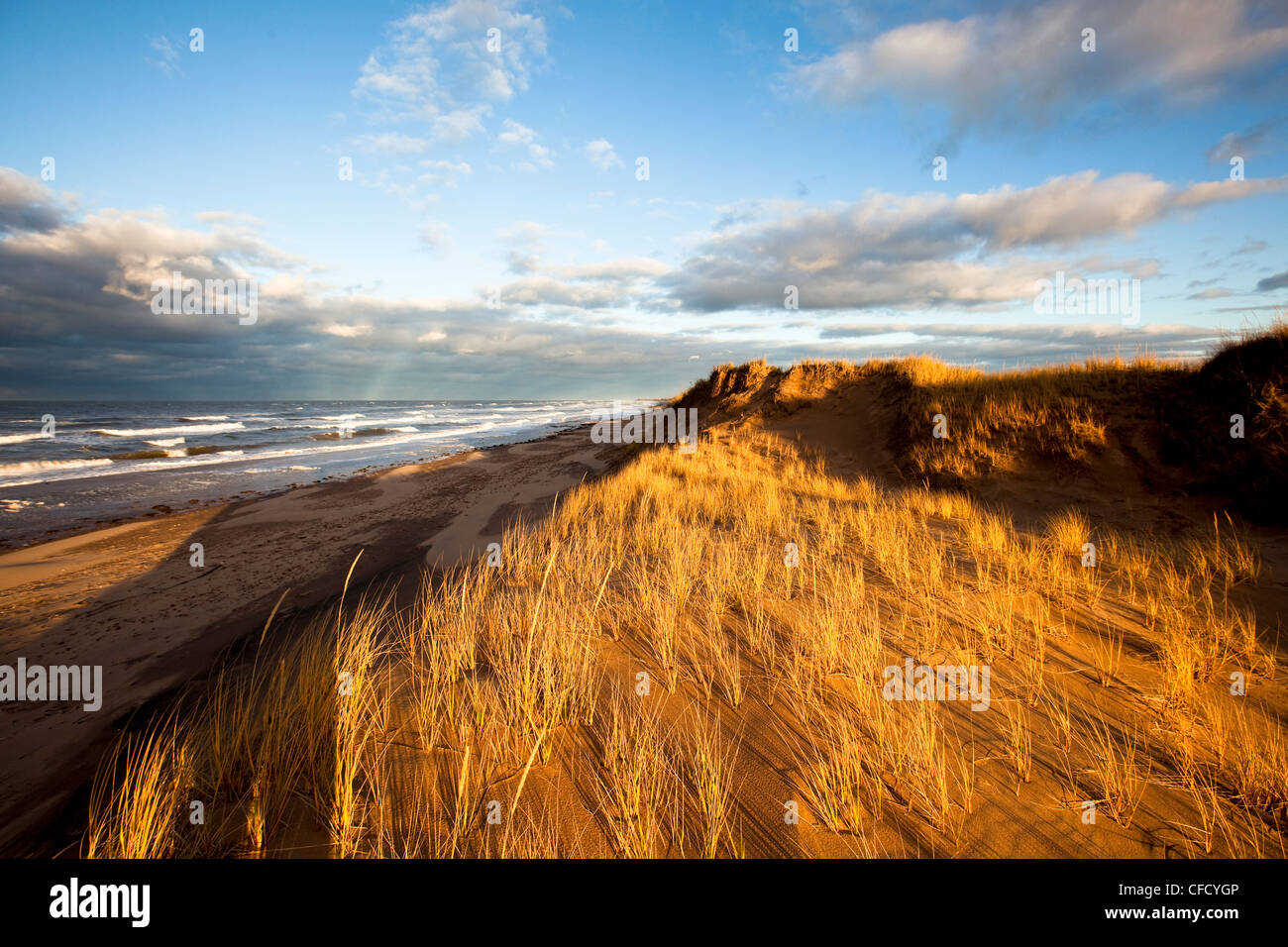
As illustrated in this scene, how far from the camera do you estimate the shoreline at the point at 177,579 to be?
13.7 ft

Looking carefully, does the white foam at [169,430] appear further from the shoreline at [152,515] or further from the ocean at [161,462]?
the shoreline at [152,515]

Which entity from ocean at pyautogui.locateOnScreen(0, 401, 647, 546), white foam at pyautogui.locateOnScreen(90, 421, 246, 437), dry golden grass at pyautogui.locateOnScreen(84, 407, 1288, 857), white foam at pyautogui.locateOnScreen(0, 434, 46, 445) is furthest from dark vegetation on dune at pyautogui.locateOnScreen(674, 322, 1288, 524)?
white foam at pyautogui.locateOnScreen(0, 434, 46, 445)

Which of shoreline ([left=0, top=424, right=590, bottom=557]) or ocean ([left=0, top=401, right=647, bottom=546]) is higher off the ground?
ocean ([left=0, top=401, right=647, bottom=546])

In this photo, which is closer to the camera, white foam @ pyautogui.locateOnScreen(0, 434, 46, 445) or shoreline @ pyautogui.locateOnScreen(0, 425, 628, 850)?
shoreline @ pyautogui.locateOnScreen(0, 425, 628, 850)

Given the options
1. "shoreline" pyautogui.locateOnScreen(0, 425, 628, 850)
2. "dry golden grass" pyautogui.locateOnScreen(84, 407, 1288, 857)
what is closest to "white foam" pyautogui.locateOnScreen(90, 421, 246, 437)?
"shoreline" pyautogui.locateOnScreen(0, 425, 628, 850)

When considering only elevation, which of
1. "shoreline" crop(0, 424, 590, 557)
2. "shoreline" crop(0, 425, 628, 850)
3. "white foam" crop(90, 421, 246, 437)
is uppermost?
"white foam" crop(90, 421, 246, 437)

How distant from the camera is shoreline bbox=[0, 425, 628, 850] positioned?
418 cm

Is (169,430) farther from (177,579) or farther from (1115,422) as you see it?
(1115,422)

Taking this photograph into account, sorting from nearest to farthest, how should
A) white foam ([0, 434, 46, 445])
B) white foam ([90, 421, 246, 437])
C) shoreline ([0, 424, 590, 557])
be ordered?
shoreline ([0, 424, 590, 557]) < white foam ([0, 434, 46, 445]) < white foam ([90, 421, 246, 437])

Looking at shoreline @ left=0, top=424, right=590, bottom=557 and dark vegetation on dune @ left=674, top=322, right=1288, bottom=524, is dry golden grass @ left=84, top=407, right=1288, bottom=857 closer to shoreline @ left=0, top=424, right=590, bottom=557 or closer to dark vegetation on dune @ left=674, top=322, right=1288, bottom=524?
dark vegetation on dune @ left=674, top=322, right=1288, bottom=524

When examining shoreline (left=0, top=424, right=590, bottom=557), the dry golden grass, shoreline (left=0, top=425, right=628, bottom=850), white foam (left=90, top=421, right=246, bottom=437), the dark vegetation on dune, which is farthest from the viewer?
white foam (left=90, top=421, right=246, bottom=437)

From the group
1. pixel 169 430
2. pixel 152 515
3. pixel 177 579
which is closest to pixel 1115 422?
pixel 177 579
